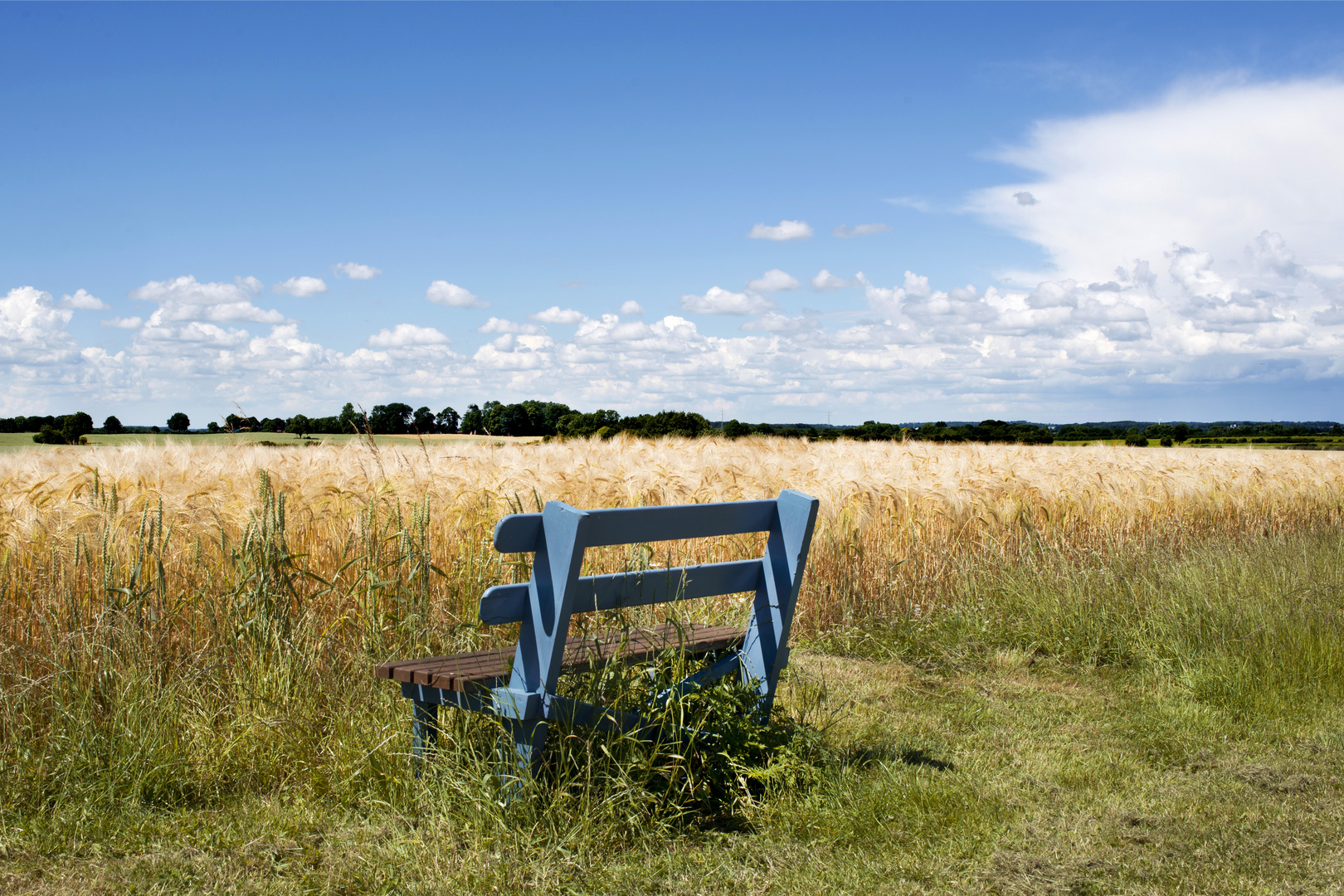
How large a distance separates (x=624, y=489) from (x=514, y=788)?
423 cm

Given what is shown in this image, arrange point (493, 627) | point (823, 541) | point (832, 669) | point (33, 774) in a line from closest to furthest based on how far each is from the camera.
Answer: point (33, 774), point (493, 627), point (832, 669), point (823, 541)

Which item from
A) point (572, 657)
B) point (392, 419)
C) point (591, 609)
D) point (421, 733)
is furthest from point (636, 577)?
point (392, 419)

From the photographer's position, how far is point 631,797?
3.33 meters

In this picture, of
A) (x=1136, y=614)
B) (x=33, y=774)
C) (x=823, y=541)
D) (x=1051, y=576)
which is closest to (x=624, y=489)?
(x=823, y=541)

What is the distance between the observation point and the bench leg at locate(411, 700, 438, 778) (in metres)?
3.52

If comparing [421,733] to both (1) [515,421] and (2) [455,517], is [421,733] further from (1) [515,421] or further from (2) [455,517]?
(1) [515,421]

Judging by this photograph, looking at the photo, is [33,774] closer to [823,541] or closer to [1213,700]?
[823,541]

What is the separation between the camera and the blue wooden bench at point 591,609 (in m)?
3.10

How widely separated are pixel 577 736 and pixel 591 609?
480mm

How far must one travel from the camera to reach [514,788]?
3.30 meters

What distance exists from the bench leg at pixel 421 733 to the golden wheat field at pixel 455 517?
747mm

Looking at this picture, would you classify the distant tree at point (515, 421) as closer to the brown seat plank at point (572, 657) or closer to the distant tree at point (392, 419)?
the distant tree at point (392, 419)

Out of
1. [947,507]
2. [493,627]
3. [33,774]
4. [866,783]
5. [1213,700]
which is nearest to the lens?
[33,774]

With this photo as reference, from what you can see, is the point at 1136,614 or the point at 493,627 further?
the point at 1136,614
